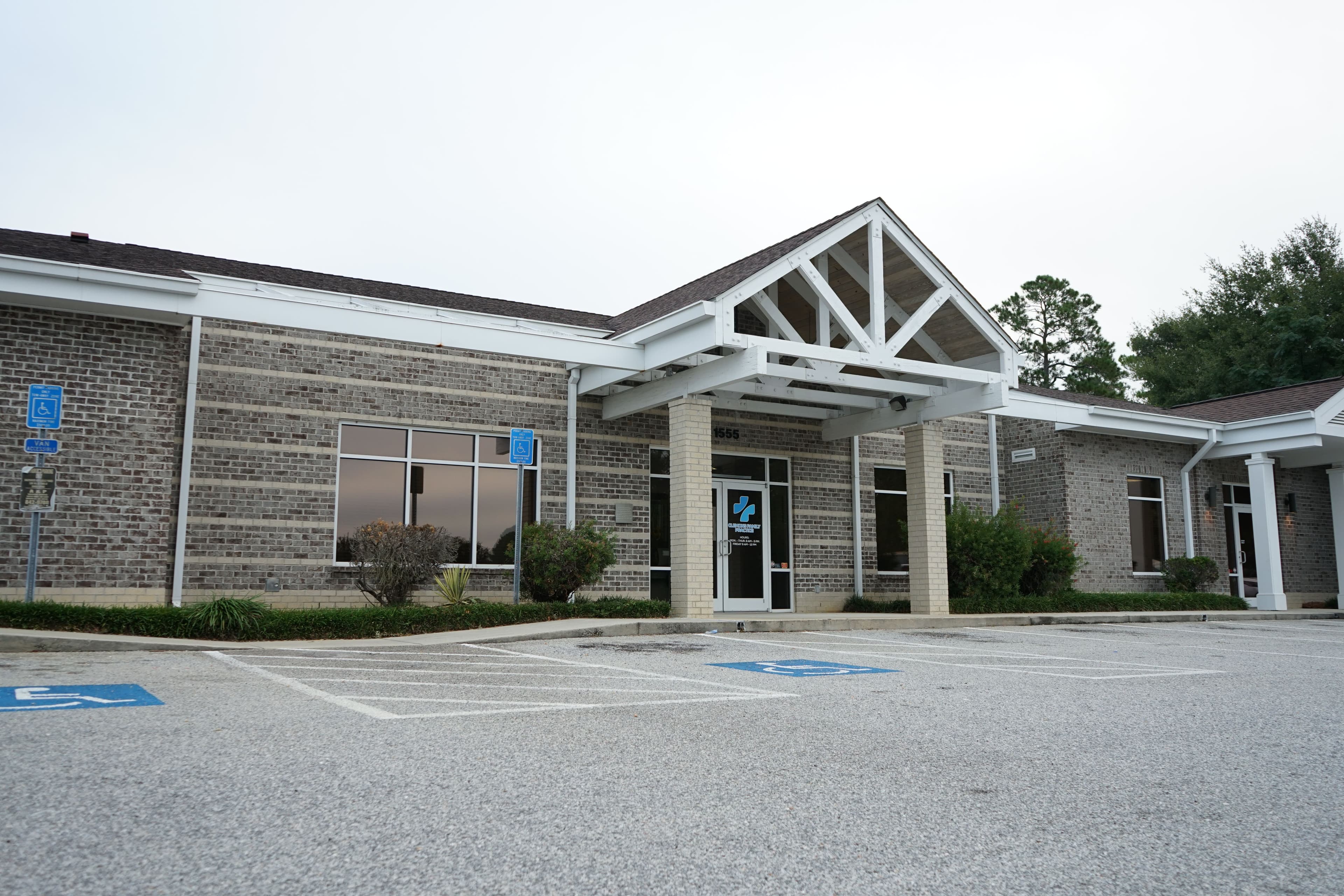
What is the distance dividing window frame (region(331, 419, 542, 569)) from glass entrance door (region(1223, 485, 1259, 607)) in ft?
57.4

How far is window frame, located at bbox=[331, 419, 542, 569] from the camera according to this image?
14258mm

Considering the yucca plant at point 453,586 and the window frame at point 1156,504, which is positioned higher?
the window frame at point 1156,504

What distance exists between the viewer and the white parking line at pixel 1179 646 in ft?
38.4

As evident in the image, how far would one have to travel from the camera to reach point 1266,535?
71.3 feet

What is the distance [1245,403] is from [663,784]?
24817 mm

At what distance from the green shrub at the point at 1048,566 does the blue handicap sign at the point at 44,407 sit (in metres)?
16.2

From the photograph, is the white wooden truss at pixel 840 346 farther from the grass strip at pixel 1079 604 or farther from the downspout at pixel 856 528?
the grass strip at pixel 1079 604

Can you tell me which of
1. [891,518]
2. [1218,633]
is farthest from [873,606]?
[1218,633]

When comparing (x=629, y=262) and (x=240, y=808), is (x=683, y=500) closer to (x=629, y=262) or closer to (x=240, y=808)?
(x=240, y=808)

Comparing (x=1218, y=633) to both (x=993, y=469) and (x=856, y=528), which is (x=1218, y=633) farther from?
(x=993, y=469)

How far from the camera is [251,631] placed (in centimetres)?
1129

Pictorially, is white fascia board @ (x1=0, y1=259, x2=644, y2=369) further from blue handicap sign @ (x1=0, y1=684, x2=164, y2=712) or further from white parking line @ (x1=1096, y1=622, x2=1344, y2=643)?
white parking line @ (x1=1096, y1=622, x2=1344, y2=643)

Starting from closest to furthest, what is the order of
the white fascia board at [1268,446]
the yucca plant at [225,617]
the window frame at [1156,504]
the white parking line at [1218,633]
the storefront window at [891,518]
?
the yucca plant at [225,617] < the white parking line at [1218,633] < the storefront window at [891,518] < the white fascia board at [1268,446] < the window frame at [1156,504]

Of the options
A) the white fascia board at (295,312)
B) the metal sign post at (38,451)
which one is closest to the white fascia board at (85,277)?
the white fascia board at (295,312)
